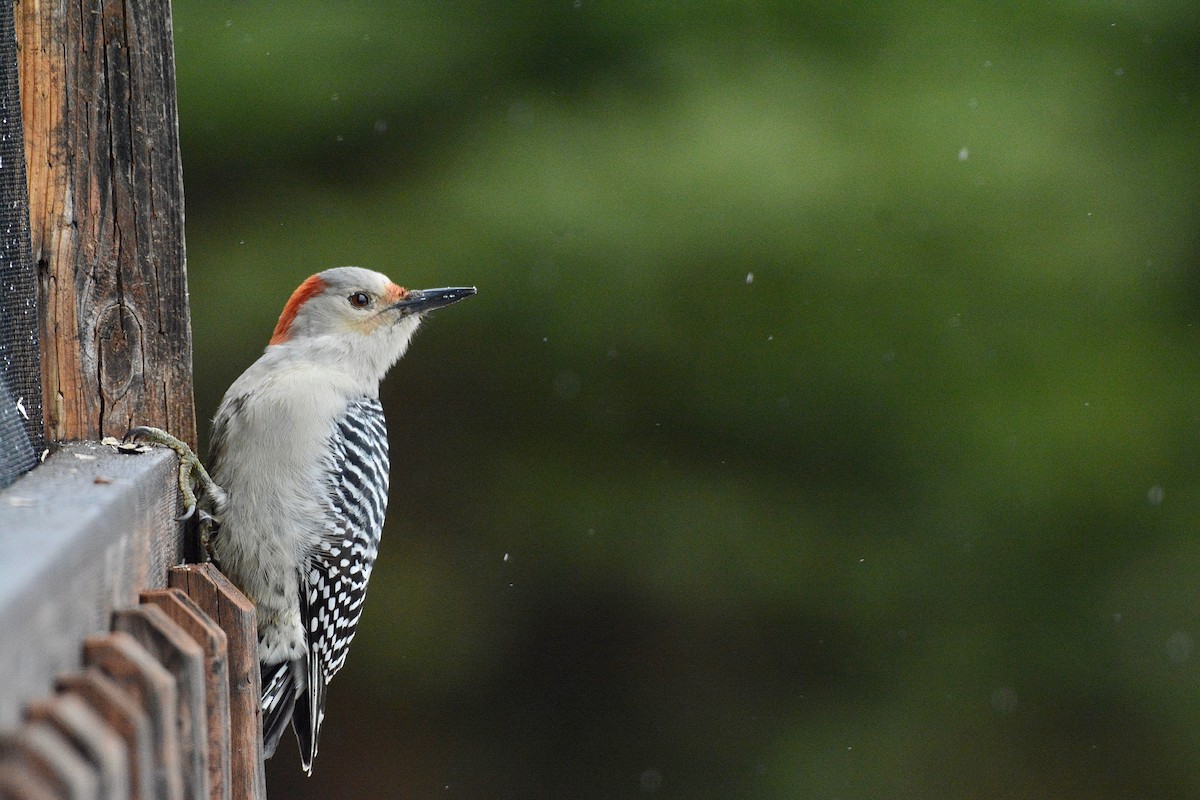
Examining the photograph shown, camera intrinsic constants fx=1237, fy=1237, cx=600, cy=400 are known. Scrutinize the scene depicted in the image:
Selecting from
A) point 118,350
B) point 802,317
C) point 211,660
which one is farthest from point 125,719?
point 802,317

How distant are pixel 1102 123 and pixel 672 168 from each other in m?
1.95

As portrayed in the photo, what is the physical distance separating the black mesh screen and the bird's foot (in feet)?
0.77

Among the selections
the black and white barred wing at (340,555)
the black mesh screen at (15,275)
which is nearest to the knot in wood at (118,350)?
the black mesh screen at (15,275)

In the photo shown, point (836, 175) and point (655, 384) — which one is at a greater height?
point (836, 175)

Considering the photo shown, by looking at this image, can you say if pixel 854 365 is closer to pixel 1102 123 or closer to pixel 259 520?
pixel 1102 123

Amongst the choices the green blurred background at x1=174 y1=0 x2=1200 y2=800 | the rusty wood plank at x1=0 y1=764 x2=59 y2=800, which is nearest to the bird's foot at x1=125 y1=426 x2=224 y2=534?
the rusty wood plank at x1=0 y1=764 x2=59 y2=800

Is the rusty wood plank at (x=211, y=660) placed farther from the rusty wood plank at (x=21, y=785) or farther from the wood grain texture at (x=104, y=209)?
the rusty wood plank at (x=21, y=785)

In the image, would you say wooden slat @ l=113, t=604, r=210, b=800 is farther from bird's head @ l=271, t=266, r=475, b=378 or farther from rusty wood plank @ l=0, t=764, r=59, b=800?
bird's head @ l=271, t=266, r=475, b=378

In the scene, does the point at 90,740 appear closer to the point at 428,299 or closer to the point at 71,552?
the point at 71,552

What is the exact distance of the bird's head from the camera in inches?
130

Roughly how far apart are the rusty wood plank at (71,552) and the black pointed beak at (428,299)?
4.27ft

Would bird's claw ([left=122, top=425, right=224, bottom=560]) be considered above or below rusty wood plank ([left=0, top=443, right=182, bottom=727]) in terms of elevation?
below

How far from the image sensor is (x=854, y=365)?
538 cm

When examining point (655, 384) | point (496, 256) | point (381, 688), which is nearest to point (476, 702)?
point (381, 688)
